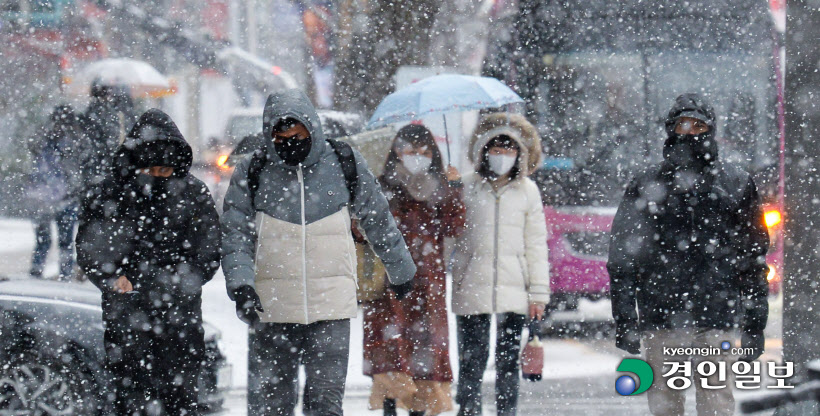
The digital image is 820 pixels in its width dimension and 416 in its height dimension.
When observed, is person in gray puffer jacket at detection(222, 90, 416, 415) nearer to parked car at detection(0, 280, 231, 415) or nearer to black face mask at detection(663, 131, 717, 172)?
parked car at detection(0, 280, 231, 415)

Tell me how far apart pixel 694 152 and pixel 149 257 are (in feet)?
8.32

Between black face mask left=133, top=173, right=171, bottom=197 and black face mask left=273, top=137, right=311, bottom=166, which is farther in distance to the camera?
black face mask left=133, top=173, right=171, bottom=197

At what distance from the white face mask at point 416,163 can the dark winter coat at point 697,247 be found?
124 cm

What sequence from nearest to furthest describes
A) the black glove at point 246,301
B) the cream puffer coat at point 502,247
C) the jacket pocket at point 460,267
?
1. the black glove at point 246,301
2. the cream puffer coat at point 502,247
3. the jacket pocket at point 460,267

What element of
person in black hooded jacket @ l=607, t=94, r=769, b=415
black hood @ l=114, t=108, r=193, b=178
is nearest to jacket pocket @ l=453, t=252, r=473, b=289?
person in black hooded jacket @ l=607, t=94, r=769, b=415

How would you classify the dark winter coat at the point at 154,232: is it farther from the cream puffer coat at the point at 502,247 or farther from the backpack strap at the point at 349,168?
the cream puffer coat at the point at 502,247

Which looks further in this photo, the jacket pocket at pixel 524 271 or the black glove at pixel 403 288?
the jacket pocket at pixel 524 271

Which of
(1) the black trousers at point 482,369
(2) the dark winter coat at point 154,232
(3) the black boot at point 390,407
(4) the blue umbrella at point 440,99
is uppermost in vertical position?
(4) the blue umbrella at point 440,99

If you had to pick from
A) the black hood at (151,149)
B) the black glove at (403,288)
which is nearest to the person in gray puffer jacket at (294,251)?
the black glove at (403,288)

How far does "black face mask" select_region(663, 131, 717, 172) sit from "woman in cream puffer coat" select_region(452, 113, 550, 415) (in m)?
1.21

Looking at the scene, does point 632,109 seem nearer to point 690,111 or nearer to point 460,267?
point 460,267

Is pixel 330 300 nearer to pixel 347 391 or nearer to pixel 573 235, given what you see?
pixel 347 391

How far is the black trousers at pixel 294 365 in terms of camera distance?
4.58 m

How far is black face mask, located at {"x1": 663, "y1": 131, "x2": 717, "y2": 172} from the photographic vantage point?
15.4 feet
